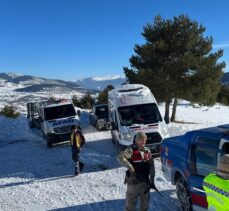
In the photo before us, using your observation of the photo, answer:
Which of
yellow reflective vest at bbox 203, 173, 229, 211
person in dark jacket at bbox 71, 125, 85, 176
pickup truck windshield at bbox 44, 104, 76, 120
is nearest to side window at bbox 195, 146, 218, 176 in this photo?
yellow reflective vest at bbox 203, 173, 229, 211

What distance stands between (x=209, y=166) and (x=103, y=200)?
13.0 ft

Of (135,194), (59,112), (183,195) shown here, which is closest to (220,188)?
(135,194)

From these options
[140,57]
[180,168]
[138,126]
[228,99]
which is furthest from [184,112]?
[180,168]

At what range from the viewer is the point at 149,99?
16.1 meters

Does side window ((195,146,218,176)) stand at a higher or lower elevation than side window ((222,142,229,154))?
lower

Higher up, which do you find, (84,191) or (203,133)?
(203,133)

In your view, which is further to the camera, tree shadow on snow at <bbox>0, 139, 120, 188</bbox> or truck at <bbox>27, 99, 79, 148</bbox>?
truck at <bbox>27, 99, 79, 148</bbox>

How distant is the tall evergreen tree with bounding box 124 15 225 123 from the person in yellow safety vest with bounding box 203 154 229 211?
24.3 m

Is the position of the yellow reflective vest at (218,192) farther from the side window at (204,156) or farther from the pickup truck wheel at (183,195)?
the pickup truck wheel at (183,195)

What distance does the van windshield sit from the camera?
15.2m

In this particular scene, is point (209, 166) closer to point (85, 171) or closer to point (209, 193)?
point (209, 193)

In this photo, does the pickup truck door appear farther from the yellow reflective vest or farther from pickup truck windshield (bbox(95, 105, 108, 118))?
pickup truck windshield (bbox(95, 105, 108, 118))

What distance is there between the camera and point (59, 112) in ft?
68.1

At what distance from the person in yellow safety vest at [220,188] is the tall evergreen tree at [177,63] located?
24.3 m
